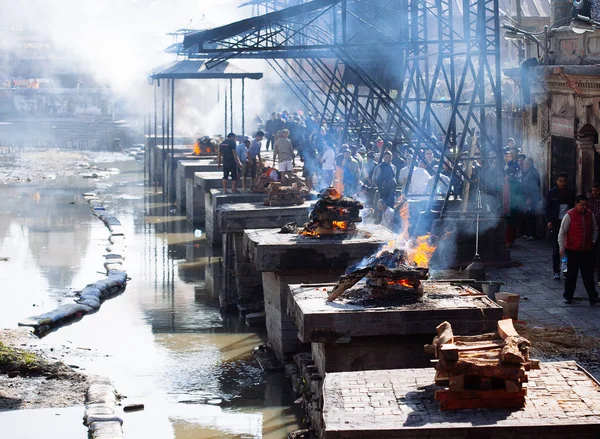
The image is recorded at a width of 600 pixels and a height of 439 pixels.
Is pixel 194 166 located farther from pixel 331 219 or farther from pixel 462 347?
pixel 462 347

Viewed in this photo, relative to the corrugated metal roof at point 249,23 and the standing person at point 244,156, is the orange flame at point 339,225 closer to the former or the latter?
the corrugated metal roof at point 249,23

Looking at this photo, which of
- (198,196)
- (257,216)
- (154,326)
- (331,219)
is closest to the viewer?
(331,219)

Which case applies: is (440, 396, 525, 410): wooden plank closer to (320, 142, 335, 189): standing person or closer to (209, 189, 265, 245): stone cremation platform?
(209, 189, 265, 245): stone cremation platform

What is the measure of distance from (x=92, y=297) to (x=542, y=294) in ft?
23.8

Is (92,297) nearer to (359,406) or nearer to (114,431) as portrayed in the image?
(114,431)

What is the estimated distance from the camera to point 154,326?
637 inches

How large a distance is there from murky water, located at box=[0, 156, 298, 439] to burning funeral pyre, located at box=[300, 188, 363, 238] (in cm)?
189

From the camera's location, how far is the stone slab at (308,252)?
13133mm

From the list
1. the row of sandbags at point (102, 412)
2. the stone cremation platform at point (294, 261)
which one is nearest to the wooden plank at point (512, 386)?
the row of sandbags at point (102, 412)

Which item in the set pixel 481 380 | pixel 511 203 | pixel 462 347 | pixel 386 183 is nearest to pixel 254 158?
pixel 386 183

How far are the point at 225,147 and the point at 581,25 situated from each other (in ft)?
32.9

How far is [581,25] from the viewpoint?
1527cm

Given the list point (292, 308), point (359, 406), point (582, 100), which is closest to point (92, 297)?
point (292, 308)

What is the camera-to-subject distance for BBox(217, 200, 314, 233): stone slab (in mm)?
17156
